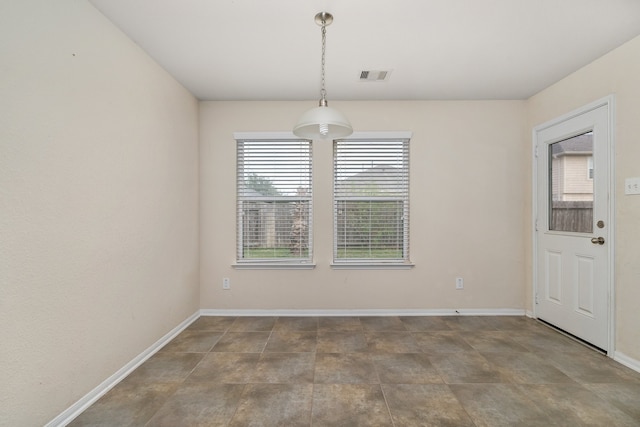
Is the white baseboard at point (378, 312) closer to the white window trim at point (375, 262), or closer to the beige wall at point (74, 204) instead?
the white window trim at point (375, 262)

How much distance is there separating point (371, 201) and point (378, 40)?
1.79 m

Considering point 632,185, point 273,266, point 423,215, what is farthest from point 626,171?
point 273,266

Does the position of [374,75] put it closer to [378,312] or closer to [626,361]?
[378,312]

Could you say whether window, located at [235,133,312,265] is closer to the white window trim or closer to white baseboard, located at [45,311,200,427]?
the white window trim

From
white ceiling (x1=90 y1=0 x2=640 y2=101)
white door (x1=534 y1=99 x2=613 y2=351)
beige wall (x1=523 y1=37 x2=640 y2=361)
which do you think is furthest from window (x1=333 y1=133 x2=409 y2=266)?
beige wall (x1=523 y1=37 x2=640 y2=361)

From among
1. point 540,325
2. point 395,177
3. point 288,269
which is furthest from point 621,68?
point 288,269

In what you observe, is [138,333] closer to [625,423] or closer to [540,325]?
[625,423]

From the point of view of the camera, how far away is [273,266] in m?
3.55

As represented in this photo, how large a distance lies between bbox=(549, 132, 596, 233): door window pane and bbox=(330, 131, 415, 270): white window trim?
155cm

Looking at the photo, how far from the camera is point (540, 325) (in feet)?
10.5

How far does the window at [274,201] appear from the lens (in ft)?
11.8

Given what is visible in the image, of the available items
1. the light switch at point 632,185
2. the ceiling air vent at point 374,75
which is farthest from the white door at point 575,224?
the ceiling air vent at point 374,75

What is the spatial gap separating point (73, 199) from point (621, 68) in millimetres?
4269

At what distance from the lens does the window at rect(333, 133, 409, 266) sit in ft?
11.8
